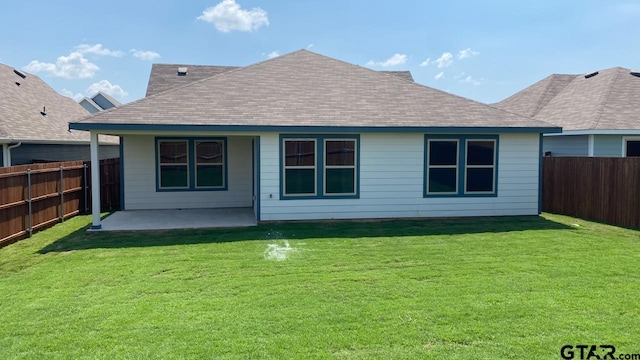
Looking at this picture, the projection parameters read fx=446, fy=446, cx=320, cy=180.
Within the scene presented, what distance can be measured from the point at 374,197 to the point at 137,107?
6447mm

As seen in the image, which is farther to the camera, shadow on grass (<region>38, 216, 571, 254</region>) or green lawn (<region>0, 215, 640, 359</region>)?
shadow on grass (<region>38, 216, 571, 254</region>)

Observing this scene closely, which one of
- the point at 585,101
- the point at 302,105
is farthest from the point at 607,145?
the point at 302,105

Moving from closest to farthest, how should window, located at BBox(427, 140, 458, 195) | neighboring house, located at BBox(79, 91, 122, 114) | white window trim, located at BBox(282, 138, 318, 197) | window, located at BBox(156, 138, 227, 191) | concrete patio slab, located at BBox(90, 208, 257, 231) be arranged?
concrete patio slab, located at BBox(90, 208, 257, 231), white window trim, located at BBox(282, 138, 318, 197), window, located at BBox(427, 140, 458, 195), window, located at BBox(156, 138, 227, 191), neighboring house, located at BBox(79, 91, 122, 114)

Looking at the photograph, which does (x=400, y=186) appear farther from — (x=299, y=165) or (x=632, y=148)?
(x=632, y=148)

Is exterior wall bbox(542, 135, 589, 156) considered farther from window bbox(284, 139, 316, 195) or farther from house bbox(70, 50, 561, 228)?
window bbox(284, 139, 316, 195)

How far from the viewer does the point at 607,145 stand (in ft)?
47.9

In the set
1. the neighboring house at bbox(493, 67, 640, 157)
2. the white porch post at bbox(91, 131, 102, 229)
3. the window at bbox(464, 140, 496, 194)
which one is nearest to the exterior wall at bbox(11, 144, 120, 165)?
the white porch post at bbox(91, 131, 102, 229)

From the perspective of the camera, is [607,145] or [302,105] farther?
[607,145]

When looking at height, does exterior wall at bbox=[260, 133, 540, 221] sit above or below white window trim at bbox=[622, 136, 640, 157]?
below

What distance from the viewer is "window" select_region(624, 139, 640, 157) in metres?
14.7

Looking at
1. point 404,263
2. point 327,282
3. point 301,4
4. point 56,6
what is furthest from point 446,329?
point 56,6

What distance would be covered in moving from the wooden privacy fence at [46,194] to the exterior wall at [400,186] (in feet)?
16.8

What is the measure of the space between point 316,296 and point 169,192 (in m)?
9.04

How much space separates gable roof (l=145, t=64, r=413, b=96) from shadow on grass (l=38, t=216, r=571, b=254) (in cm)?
795
